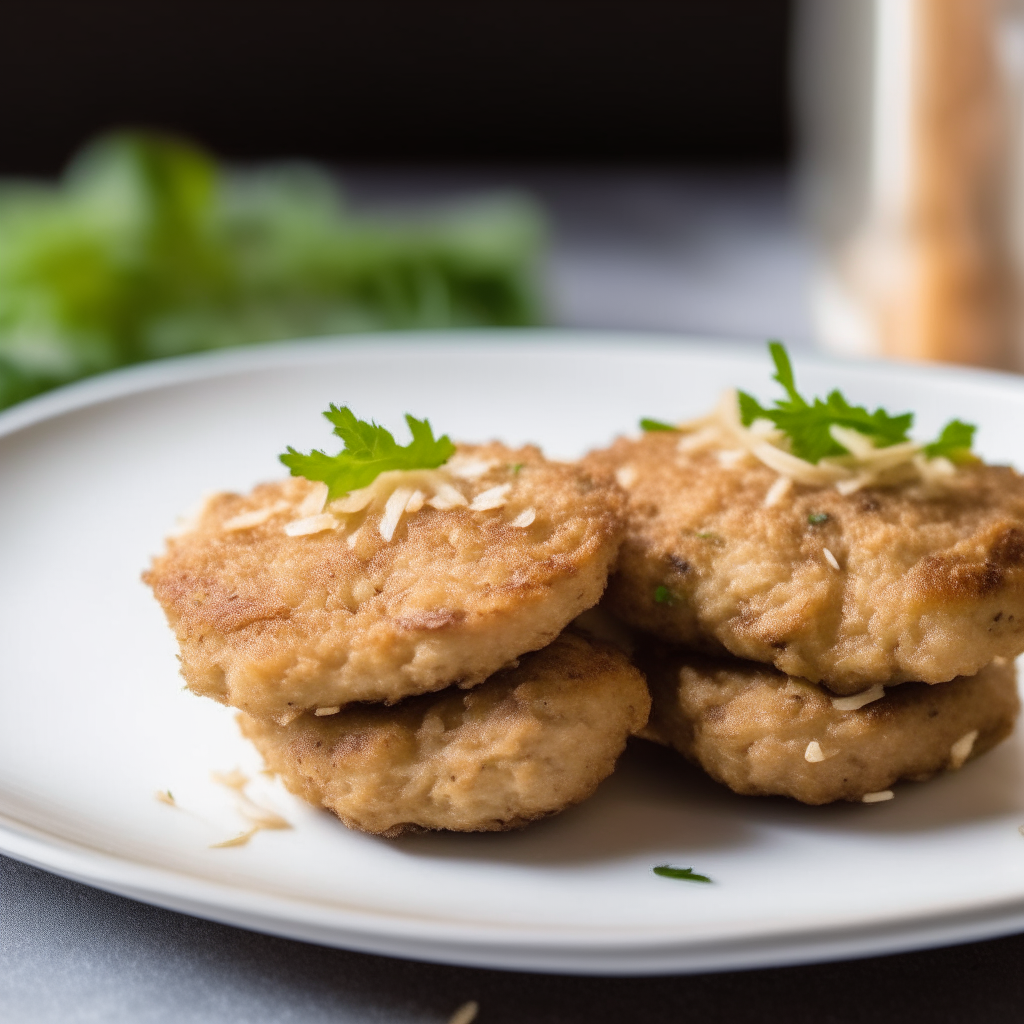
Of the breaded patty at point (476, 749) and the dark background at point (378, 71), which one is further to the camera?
the dark background at point (378, 71)

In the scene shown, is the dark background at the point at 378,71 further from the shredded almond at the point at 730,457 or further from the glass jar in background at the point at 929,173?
the shredded almond at the point at 730,457

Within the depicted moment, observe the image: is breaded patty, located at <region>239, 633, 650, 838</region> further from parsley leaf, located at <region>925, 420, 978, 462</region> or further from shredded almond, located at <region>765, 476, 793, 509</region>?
parsley leaf, located at <region>925, 420, 978, 462</region>

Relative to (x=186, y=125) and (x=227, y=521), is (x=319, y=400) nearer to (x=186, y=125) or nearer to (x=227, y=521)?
(x=227, y=521)

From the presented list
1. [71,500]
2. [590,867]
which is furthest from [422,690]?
[71,500]

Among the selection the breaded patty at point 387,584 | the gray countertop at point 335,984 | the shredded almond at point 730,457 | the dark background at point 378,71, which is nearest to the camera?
the gray countertop at point 335,984

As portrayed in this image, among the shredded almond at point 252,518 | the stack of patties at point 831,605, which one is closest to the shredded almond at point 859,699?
the stack of patties at point 831,605

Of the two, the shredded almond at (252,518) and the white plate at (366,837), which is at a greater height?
the shredded almond at (252,518)

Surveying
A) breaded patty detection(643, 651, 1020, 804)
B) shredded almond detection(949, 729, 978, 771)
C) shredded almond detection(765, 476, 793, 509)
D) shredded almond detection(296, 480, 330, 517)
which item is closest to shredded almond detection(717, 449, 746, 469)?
shredded almond detection(765, 476, 793, 509)

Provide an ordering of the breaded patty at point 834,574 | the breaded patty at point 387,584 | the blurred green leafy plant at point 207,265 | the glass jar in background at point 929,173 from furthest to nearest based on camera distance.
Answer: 1. the blurred green leafy plant at point 207,265
2. the glass jar in background at point 929,173
3. the breaded patty at point 834,574
4. the breaded patty at point 387,584
